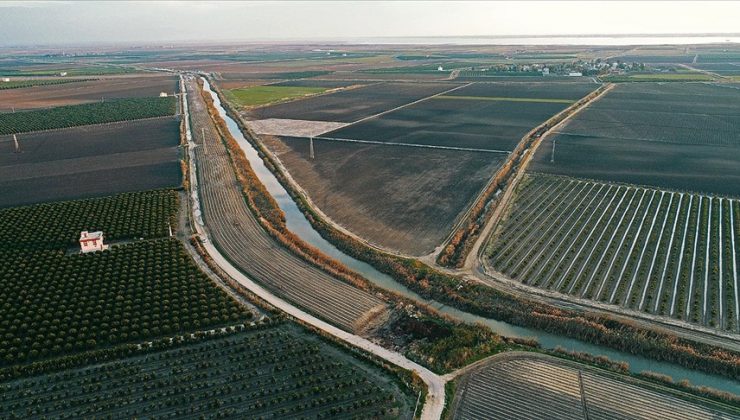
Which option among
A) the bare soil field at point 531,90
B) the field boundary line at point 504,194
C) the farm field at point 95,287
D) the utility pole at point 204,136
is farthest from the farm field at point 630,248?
the bare soil field at point 531,90

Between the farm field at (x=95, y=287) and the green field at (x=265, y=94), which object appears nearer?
the farm field at (x=95, y=287)

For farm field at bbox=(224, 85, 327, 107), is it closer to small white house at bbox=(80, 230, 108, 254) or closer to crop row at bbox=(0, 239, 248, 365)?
small white house at bbox=(80, 230, 108, 254)

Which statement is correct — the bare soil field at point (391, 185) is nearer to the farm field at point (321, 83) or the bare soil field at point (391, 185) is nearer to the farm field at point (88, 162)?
the farm field at point (88, 162)

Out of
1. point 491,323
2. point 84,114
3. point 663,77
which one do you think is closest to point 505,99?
point 663,77

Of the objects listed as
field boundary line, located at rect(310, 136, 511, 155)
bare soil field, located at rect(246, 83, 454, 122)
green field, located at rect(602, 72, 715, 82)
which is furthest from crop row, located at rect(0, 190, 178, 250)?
green field, located at rect(602, 72, 715, 82)


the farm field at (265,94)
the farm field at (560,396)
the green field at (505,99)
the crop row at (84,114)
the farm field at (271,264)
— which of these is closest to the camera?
the farm field at (560,396)

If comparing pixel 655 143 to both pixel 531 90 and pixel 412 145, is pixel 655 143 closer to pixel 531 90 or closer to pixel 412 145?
pixel 412 145
